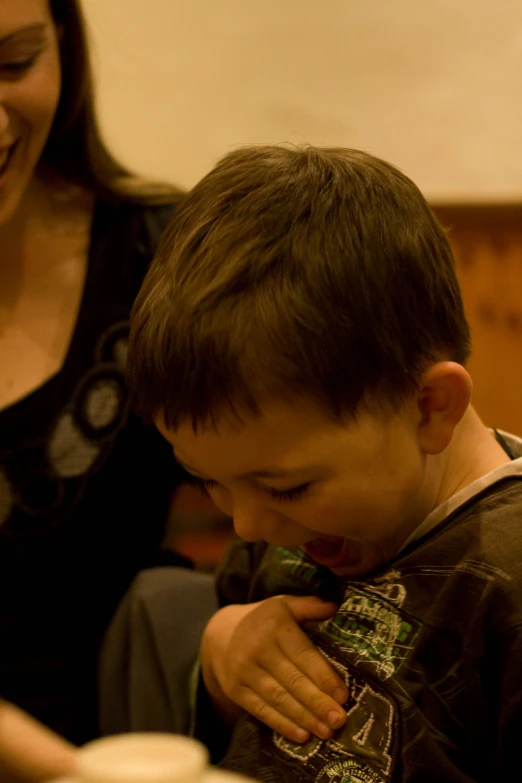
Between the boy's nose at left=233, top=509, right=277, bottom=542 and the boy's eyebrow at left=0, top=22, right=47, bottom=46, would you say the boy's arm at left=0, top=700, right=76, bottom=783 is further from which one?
the boy's eyebrow at left=0, top=22, right=47, bottom=46

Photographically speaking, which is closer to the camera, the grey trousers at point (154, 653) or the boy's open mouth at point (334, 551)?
the boy's open mouth at point (334, 551)

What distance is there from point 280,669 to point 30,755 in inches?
13.6

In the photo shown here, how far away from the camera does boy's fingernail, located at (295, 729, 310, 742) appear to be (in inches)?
27.1

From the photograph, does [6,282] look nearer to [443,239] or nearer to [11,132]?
[11,132]

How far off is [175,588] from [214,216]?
1.62ft

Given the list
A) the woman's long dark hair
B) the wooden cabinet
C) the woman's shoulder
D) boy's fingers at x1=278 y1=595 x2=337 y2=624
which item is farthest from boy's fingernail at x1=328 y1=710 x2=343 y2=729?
the wooden cabinet

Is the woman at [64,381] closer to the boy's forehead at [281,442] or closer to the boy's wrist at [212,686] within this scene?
the boy's wrist at [212,686]

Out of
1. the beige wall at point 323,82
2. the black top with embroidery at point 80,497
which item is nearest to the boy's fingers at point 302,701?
the black top with embroidery at point 80,497

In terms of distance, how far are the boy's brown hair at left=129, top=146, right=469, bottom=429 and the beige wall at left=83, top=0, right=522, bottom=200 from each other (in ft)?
4.43

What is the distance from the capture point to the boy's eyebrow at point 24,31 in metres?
0.94

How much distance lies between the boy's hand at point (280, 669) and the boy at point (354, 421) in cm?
1

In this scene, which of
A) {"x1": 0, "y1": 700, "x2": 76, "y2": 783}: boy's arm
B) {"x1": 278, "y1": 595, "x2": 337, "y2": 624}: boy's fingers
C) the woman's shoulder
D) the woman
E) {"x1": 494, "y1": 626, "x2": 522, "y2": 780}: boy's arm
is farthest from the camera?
the woman's shoulder

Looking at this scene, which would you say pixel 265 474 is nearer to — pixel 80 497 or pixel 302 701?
pixel 302 701

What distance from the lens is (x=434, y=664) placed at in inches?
25.4
